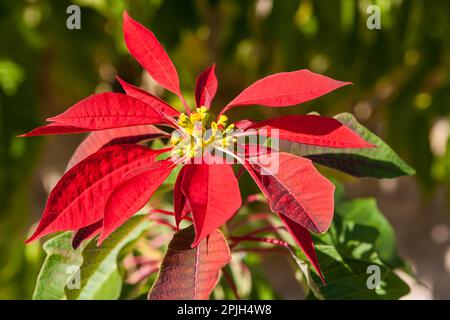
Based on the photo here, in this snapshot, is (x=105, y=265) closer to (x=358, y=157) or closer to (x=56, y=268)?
(x=56, y=268)

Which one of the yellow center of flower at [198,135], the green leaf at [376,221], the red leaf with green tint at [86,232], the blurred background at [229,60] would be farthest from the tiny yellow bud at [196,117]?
the blurred background at [229,60]

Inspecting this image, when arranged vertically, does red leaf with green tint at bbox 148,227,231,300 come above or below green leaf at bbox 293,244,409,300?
above

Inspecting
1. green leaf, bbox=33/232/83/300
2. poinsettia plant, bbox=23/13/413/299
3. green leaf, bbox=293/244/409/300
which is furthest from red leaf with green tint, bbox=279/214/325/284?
green leaf, bbox=33/232/83/300

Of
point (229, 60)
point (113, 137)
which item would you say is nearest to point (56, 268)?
point (113, 137)

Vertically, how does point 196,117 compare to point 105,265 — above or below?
above

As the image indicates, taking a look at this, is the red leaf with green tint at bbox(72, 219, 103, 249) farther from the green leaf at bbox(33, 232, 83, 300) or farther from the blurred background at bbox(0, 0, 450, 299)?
the blurred background at bbox(0, 0, 450, 299)
